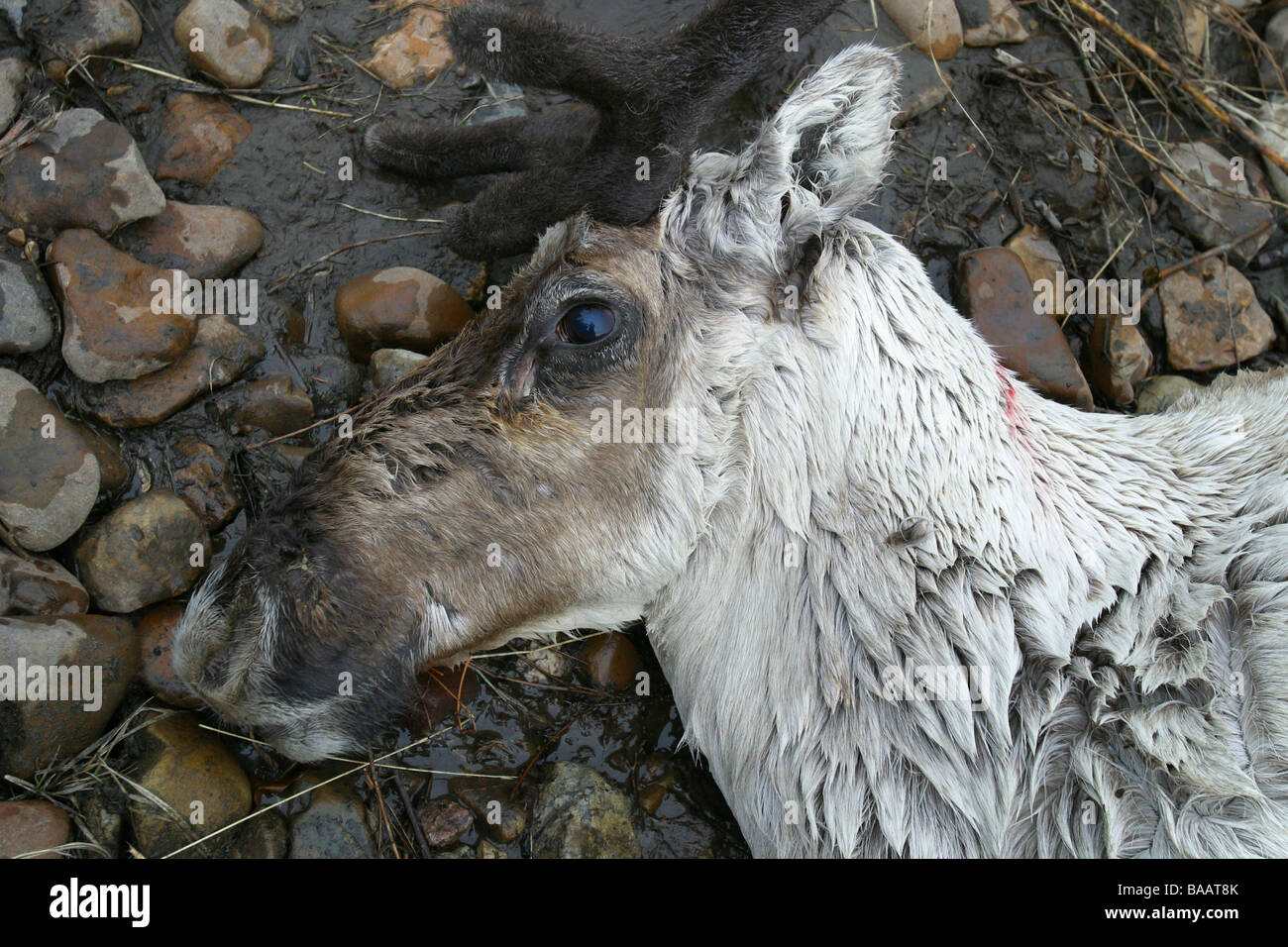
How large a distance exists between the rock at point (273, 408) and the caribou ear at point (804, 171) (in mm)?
2265

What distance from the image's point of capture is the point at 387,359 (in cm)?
490

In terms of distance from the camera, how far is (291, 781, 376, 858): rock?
14.2 feet

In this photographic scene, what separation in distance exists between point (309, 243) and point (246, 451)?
1.23 meters

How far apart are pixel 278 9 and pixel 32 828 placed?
434 centimetres

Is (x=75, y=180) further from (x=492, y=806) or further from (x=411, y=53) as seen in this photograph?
(x=492, y=806)

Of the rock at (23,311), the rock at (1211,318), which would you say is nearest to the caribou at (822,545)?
the rock at (23,311)

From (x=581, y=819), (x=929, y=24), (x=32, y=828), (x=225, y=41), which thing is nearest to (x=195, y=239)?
(x=225, y=41)

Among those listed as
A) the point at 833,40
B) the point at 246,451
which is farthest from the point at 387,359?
the point at 833,40

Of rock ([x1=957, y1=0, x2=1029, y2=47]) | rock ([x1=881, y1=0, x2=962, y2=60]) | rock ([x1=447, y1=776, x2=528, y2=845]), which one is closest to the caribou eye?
rock ([x1=447, y1=776, x2=528, y2=845])

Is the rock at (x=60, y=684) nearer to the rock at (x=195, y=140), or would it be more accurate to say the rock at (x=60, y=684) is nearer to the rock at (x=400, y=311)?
the rock at (x=400, y=311)

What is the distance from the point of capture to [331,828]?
436cm

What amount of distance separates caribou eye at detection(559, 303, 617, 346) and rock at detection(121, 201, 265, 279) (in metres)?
2.46

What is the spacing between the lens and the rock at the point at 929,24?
18.9 feet

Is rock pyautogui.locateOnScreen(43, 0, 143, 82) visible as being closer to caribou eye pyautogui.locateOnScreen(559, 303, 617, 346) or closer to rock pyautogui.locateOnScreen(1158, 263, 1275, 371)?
caribou eye pyautogui.locateOnScreen(559, 303, 617, 346)
